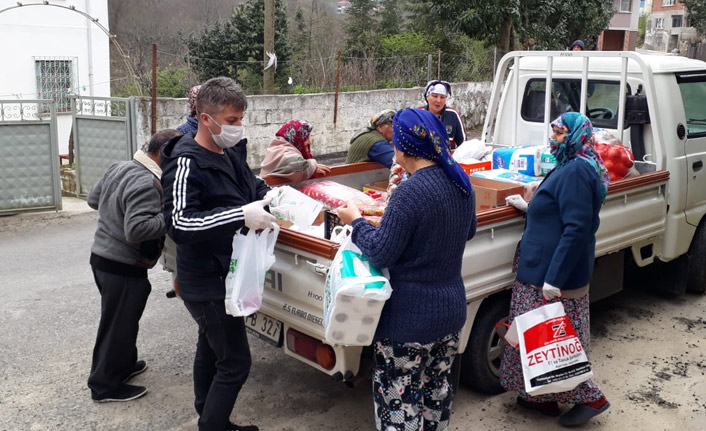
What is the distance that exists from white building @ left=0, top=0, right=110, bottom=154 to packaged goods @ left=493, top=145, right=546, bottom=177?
13678 mm

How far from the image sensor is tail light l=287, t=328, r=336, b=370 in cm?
361

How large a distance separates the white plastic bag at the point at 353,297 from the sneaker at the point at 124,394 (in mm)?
1796

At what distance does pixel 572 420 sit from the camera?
4.07m

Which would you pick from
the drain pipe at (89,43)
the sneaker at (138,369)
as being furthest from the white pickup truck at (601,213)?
the drain pipe at (89,43)

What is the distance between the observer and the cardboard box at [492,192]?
4.45 m

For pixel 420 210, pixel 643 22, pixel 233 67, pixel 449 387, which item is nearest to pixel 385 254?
pixel 420 210

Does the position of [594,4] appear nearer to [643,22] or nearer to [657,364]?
[657,364]

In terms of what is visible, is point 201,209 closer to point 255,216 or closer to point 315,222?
point 255,216

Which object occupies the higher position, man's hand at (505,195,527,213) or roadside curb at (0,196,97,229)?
man's hand at (505,195,527,213)

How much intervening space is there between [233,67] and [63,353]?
1569cm

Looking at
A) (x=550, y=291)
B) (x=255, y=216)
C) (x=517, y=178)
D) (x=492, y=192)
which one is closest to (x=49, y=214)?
(x=517, y=178)

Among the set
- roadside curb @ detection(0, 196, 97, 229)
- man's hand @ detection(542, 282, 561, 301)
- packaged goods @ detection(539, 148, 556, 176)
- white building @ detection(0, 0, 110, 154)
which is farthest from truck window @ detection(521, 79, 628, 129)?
white building @ detection(0, 0, 110, 154)

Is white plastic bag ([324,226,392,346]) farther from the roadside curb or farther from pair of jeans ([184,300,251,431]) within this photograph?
the roadside curb

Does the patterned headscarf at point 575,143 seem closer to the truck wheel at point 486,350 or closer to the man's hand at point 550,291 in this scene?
the man's hand at point 550,291
